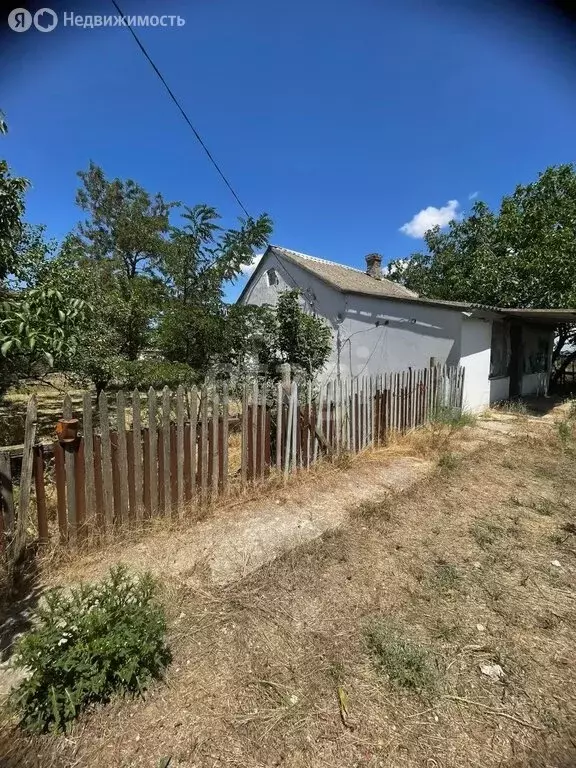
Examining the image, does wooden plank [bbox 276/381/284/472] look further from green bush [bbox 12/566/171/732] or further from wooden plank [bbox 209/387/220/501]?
green bush [bbox 12/566/171/732]

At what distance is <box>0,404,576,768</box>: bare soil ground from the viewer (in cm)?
164

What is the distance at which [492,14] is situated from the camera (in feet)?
10.4

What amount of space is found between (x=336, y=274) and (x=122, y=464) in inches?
547

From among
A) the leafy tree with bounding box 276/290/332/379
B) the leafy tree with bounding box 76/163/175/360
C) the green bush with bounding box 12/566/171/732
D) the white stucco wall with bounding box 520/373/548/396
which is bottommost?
the green bush with bounding box 12/566/171/732

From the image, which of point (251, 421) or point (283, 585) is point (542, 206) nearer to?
point (251, 421)

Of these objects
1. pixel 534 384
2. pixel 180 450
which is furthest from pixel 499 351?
pixel 180 450

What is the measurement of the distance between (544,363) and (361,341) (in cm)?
820

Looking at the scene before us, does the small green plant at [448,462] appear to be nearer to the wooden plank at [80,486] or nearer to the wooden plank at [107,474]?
the wooden plank at [107,474]

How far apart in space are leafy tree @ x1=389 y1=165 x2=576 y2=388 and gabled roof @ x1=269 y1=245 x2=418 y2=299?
3.71 m

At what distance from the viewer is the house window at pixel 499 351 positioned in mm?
11148

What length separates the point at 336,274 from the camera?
50.8 ft

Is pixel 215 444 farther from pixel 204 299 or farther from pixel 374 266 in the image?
pixel 374 266

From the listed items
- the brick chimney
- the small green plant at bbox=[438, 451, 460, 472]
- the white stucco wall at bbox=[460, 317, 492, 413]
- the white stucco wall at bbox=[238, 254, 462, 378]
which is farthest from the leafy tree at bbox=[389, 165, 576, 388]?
the small green plant at bbox=[438, 451, 460, 472]

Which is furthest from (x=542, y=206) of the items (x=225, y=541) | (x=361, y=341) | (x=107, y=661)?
(x=107, y=661)
